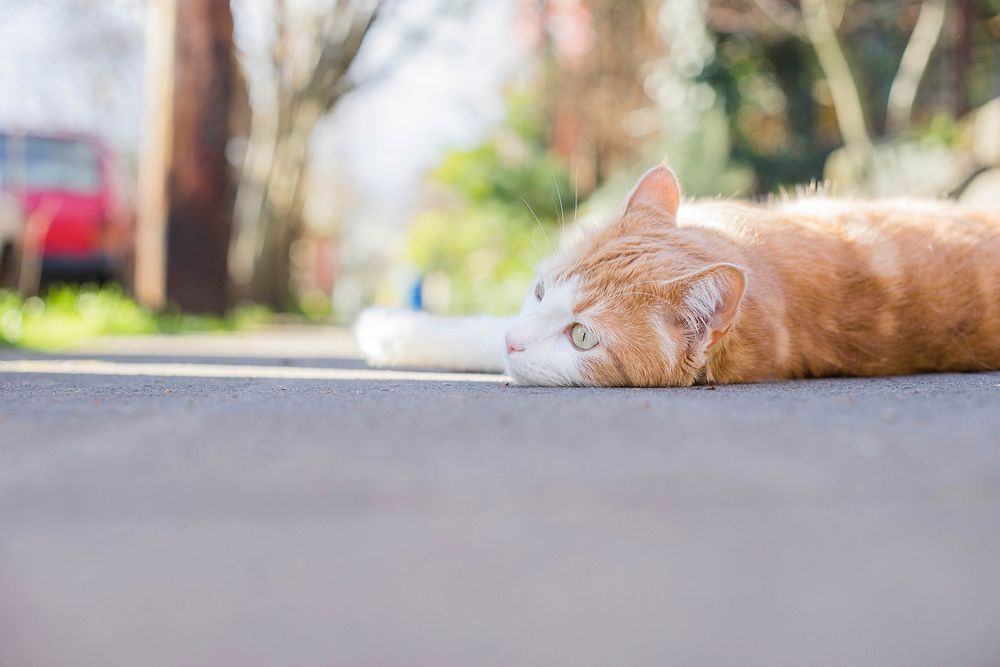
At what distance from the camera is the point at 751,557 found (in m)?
0.91

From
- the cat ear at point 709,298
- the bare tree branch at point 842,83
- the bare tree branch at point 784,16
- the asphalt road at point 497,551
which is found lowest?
the asphalt road at point 497,551

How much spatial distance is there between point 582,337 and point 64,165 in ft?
22.2

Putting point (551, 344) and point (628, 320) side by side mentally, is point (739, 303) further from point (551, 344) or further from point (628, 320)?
point (551, 344)

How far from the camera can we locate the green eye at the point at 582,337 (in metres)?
2.16

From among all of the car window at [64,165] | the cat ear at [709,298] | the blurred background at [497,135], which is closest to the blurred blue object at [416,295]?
the blurred background at [497,135]

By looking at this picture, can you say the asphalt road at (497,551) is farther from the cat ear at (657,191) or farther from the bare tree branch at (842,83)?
the bare tree branch at (842,83)

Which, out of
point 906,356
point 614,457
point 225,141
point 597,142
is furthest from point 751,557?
point 597,142

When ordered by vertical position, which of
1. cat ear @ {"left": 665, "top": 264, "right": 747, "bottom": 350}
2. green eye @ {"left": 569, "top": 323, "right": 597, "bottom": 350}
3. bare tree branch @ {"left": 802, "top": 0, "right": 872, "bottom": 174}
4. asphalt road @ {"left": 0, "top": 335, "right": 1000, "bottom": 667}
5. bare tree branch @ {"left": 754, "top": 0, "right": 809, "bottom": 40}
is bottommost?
green eye @ {"left": 569, "top": 323, "right": 597, "bottom": 350}

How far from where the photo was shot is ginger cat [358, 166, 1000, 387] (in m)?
2.15

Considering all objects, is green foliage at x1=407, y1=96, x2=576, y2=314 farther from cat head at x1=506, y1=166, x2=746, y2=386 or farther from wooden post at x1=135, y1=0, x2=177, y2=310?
cat head at x1=506, y1=166, x2=746, y2=386

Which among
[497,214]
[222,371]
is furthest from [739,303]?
[497,214]

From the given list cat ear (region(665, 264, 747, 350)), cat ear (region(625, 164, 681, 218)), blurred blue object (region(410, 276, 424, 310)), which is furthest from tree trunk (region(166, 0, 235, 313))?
cat ear (region(665, 264, 747, 350))

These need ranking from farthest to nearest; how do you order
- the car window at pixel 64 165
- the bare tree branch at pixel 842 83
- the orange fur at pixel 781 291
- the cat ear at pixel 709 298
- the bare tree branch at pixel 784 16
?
the bare tree branch at pixel 784 16 < the bare tree branch at pixel 842 83 < the car window at pixel 64 165 < the orange fur at pixel 781 291 < the cat ear at pixel 709 298

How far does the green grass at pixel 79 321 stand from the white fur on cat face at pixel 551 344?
8.37 feet
